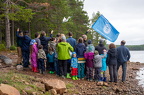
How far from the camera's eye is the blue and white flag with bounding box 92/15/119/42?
35.1 feet

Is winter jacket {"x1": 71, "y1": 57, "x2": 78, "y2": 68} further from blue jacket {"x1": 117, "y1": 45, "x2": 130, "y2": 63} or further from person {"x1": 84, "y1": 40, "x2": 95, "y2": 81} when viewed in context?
blue jacket {"x1": 117, "y1": 45, "x2": 130, "y2": 63}

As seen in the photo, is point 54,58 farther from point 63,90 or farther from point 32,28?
point 32,28

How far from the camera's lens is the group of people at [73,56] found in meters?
8.86

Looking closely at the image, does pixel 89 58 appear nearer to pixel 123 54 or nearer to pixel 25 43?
pixel 123 54

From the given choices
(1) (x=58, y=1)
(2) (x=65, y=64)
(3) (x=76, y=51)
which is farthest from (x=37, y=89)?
(1) (x=58, y=1)

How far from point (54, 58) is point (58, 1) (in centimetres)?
1783

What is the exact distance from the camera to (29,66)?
10195 millimetres

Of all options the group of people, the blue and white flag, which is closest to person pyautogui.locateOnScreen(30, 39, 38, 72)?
the group of people

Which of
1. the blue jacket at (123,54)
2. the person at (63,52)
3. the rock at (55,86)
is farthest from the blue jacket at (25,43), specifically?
the blue jacket at (123,54)

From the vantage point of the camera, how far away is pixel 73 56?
8922 millimetres

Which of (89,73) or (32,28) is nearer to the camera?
(89,73)

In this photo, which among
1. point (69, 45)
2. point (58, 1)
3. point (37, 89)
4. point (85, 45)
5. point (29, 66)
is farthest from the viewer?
point (58, 1)

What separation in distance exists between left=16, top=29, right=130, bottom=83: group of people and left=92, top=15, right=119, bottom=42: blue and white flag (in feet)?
5.07

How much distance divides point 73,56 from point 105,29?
3324 millimetres
